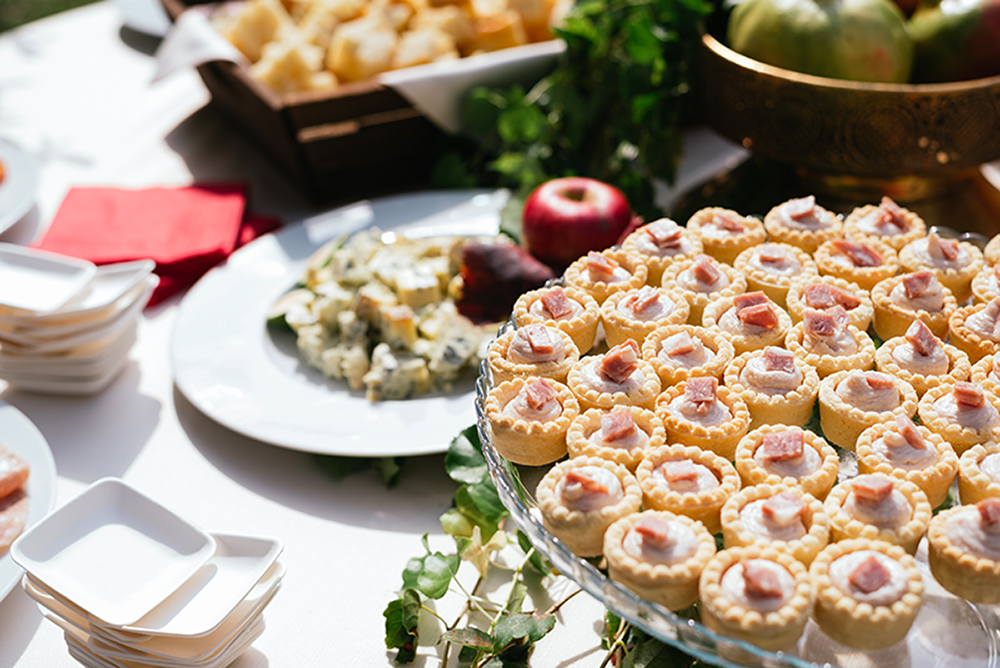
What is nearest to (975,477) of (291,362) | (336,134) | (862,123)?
(862,123)

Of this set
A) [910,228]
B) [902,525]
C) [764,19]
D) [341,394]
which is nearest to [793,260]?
[910,228]

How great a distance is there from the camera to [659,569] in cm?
65

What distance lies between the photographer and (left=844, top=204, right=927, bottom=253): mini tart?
1022 mm

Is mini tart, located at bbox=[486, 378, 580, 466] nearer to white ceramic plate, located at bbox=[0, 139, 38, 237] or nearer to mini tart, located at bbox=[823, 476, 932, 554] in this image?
mini tart, located at bbox=[823, 476, 932, 554]

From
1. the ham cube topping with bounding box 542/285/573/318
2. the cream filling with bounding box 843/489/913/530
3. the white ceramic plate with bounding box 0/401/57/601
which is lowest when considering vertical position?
the white ceramic plate with bounding box 0/401/57/601

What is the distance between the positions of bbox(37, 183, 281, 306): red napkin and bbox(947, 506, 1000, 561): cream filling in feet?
4.21

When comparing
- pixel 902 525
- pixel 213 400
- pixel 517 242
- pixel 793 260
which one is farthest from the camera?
pixel 517 242

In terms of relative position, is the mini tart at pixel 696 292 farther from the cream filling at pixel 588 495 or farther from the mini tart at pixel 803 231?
the cream filling at pixel 588 495

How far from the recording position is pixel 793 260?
1.00 m

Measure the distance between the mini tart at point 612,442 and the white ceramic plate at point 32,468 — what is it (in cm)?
63

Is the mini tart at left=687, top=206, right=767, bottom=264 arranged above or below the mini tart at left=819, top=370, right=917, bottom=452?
above

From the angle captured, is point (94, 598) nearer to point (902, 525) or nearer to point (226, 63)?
point (902, 525)

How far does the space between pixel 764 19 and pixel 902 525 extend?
0.90 meters

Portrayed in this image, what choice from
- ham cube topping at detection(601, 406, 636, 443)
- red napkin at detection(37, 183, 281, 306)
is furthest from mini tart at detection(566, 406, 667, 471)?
red napkin at detection(37, 183, 281, 306)
